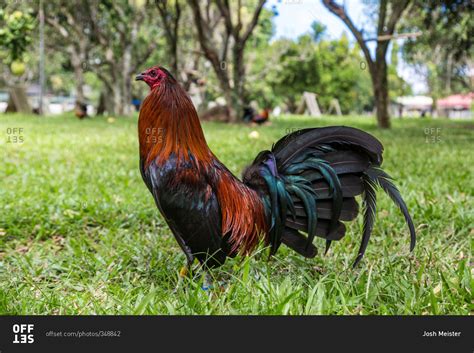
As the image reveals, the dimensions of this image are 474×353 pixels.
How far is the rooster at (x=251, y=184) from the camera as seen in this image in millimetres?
1376

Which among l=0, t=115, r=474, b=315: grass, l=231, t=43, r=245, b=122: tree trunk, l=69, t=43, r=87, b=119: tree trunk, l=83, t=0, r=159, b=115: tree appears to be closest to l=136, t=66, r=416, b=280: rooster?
l=0, t=115, r=474, b=315: grass

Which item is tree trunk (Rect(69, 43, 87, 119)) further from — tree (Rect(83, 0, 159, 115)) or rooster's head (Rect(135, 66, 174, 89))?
rooster's head (Rect(135, 66, 174, 89))

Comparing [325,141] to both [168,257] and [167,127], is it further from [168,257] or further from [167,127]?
[168,257]

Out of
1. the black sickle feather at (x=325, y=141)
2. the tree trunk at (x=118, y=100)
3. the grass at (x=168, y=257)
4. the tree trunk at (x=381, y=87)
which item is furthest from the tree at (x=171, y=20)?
the black sickle feather at (x=325, y=141)

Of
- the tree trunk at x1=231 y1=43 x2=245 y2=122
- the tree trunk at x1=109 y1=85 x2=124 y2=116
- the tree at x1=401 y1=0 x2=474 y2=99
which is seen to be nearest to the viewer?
the tree at x1=401 y1=0 x2=474 y2=99

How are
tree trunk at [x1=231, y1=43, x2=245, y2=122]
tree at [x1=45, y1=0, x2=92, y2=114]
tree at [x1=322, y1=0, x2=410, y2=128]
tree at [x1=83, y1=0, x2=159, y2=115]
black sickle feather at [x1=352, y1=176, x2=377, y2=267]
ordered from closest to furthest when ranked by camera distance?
black sickle feather at [x1=352, y1=176, x2=377, y2=267], tree at [x1=322, y1=0, x2=410, y2=128], tree at [x1=45, y1=0, x2=92, y2=114], tree at [x1=83, y1=0, x2=159, y2=115], tree trunk at [x1=231, y1=43, x2=245, y2=122]

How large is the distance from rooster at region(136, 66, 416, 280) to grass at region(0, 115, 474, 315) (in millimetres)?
120

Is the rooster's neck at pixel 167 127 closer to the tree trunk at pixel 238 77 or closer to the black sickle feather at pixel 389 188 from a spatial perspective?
the black sickle feather at pixel 389 188

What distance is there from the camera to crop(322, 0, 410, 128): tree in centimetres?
333

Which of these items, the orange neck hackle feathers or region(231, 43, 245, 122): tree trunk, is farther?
region(231, 43, 245, 122): tree trunk

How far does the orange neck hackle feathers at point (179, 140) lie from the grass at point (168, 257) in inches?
8.0

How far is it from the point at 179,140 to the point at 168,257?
64cm

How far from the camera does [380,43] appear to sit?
463 cm

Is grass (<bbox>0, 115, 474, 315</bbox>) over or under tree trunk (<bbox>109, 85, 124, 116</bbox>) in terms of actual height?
under
